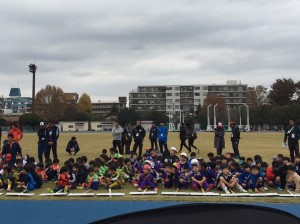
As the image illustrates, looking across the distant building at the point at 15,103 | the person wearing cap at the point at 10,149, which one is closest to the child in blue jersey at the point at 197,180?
the person wearing cap at the point at 10,149

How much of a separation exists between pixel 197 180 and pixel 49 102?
240ft

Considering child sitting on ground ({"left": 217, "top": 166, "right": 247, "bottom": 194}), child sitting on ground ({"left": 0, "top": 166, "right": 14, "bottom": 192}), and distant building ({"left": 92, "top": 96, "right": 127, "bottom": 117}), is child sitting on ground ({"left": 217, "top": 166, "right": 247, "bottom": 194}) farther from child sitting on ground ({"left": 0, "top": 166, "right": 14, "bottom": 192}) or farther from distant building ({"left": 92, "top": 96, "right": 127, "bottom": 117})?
distant building ({"left": 92, "top": 96, "right": 127, "bottom": 117})

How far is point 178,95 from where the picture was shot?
11450 centimetres

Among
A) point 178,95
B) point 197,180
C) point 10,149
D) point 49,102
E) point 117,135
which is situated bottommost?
point 197,180

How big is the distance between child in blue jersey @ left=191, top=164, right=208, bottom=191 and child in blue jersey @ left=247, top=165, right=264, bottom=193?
1176 millimetres

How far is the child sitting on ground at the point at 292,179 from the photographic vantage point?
8.77 meters

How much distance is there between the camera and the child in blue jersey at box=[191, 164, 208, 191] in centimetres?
907

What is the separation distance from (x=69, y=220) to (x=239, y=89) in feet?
367

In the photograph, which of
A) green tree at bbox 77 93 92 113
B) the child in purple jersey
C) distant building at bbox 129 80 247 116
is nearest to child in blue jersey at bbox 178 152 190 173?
the child in purple jersey

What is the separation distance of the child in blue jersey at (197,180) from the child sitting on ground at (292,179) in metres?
2.25

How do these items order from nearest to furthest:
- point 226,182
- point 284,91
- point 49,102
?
point 226,182
point 284,91
point 49,102

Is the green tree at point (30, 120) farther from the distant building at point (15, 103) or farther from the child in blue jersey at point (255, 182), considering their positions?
the child in blue jersey at point (255, 182)

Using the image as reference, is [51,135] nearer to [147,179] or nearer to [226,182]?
[147,179]

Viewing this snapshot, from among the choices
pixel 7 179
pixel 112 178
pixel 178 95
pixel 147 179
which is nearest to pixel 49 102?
pixel 178 95
